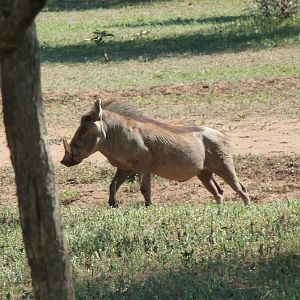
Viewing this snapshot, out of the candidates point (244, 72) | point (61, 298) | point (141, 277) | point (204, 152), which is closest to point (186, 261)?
point (141, 277)

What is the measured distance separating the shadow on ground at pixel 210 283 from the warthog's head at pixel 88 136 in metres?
3.52

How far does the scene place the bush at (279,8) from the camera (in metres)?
22.8

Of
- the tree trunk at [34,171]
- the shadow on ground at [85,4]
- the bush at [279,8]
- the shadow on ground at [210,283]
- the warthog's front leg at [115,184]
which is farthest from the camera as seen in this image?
the shadow on ground at [85,4]

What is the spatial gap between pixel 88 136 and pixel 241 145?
3.36 metres

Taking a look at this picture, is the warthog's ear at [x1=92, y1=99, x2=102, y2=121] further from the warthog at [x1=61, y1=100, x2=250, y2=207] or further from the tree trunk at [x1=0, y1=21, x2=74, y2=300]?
the tree trunk at [x1=0, y1=21, x2=74, y2=300]

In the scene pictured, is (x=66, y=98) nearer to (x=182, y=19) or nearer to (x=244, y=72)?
(x=244, y=72)

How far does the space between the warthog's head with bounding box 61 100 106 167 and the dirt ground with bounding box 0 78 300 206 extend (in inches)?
27.1

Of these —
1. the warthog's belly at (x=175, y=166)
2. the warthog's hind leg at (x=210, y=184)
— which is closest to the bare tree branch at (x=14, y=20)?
the warthog's belly at (x=175, y=166)

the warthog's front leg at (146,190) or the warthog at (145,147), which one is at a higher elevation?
the warthog at (145,147)

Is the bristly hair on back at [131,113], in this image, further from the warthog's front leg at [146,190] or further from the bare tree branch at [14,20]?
the bare tree branch at [14,20]

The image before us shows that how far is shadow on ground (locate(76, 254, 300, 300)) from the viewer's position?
551 centimetres

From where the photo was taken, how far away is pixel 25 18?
11.4 ft

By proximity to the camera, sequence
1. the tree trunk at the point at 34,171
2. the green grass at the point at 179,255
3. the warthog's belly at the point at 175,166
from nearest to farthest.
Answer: the tree trunk at the point at 34,171
the green grass at the point at 179,255
the warthog's belly at the point at 175,166

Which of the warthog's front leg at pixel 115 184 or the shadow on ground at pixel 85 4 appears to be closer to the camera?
the warthog's front leg at pixel 115 184
